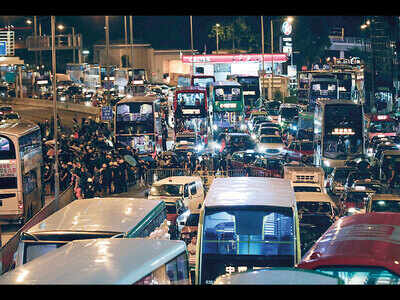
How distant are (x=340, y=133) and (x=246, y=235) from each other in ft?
66.3

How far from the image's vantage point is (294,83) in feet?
242

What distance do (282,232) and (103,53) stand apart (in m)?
82.7

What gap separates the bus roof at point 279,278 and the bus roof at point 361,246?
1.31 m

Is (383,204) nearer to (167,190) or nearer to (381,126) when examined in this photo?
(167,190)

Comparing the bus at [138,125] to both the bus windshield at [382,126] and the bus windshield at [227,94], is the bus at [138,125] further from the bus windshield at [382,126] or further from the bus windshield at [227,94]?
the bus windshield at [227,94]

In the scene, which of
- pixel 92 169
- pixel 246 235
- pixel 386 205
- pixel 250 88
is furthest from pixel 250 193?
pixel 250 88

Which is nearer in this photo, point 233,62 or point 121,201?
point 121,201

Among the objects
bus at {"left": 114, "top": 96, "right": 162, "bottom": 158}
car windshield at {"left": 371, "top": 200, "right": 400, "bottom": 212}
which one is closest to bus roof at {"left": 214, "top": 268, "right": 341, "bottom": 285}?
car windshield at {"left": 371, "top": 200, "right": 400, "bottom": 212}

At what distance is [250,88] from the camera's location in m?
57.7

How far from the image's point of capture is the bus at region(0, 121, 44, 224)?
2069 centimetres

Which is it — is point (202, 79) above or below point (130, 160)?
above
